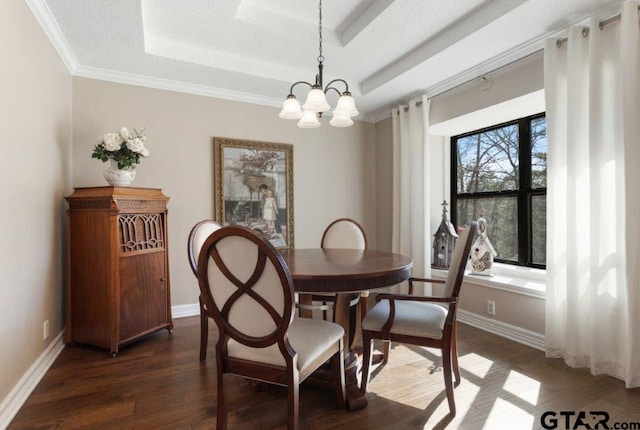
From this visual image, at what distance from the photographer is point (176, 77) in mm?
3324

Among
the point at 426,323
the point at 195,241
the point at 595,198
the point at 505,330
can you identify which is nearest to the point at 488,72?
the point at 595,198

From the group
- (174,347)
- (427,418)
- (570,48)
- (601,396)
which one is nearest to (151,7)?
(174,347)

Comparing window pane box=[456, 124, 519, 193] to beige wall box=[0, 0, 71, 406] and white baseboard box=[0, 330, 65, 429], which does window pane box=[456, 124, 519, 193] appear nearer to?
beige wall box=[0, 0, 71, 406]

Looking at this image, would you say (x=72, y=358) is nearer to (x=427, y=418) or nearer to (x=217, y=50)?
(x=427, y=418)

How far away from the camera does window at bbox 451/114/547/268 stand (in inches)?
125

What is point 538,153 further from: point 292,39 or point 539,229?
point 292,39

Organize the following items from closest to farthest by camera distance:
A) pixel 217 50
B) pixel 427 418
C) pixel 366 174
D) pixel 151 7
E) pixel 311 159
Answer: pixel 427 418
pixel 151 7
pixel 217 50
pixel 311 159
pixel 366 174

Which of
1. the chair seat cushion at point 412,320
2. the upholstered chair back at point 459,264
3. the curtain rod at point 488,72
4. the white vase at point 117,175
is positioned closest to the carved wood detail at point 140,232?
the white vase at point 117,175

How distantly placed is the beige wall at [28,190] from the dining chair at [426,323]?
1942 millimetres

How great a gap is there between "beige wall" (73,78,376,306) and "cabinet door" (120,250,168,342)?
537 millimetres

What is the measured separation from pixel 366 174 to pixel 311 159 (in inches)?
33.4

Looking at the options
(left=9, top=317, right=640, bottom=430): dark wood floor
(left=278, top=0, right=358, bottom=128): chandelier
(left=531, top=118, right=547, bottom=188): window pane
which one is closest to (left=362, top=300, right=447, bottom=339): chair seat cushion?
(left=9, top=317, right=640, bottom=430): dark wood floor

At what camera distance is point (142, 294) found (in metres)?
2.77

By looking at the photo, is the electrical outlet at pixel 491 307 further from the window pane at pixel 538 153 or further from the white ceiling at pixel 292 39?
the white ceiling at pixel 292 39
